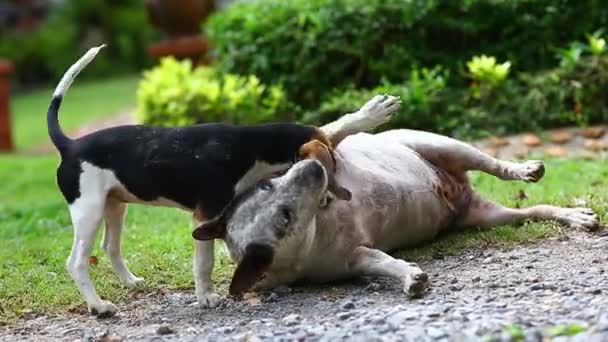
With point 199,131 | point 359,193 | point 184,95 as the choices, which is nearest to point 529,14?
point 184,95

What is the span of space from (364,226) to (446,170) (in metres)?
→ 0.96

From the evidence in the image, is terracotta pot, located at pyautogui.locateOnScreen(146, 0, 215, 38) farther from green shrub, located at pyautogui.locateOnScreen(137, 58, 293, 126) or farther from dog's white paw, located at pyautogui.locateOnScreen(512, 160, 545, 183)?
dog's white paw, located at pyautogui.locateOnScreen(512, 160, 545, 183)

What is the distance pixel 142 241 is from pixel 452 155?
2013 millimetres

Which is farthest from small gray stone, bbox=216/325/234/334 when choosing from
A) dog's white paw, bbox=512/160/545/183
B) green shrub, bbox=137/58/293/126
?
green shrub, bbox=137/58/293/126

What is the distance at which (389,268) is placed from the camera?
4871 millimetres

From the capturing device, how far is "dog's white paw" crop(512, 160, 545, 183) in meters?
5.62

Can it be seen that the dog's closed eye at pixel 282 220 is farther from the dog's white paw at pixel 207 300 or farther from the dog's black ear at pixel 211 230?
the dog's white paw at pixel 207 300

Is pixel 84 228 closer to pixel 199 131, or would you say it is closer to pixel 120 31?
pixel 199 131

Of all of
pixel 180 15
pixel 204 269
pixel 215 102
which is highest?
pixel 180 15

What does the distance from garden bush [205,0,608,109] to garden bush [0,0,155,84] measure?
13138 millimetres

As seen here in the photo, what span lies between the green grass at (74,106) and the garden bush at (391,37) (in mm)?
5751

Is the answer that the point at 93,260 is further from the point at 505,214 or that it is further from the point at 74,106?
the point at 74,106

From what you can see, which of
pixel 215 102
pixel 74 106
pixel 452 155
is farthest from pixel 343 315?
pixel 74 106

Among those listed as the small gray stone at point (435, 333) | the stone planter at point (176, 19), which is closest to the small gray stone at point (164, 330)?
the small gray stone at point (435, 333)
